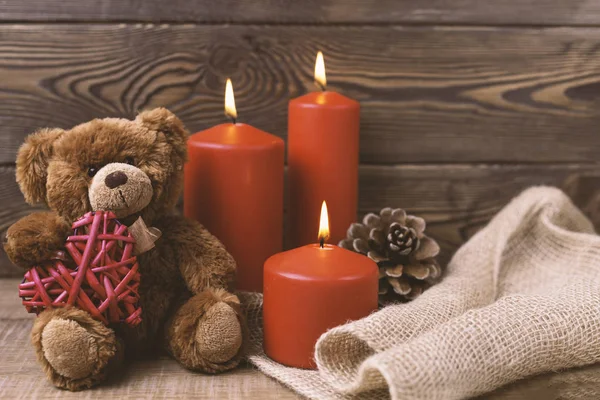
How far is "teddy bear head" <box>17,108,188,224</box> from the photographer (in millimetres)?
779

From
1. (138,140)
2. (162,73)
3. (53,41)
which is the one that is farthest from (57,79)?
(138,140)

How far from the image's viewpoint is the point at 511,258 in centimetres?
105

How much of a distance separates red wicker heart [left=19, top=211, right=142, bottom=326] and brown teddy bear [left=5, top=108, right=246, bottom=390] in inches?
0.5

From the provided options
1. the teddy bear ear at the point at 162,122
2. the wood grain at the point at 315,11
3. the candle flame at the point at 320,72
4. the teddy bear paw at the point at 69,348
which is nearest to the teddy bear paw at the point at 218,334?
the teddy bear paw at the point at 69,348

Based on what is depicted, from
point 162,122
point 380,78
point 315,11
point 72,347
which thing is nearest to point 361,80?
point 380,78

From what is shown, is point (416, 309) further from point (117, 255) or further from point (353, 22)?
point (353, 22)

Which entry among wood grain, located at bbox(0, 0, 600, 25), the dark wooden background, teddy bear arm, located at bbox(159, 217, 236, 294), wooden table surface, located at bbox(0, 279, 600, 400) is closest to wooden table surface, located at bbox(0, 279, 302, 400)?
wooden table surface, located at bbox(0, 279, 600, 400)

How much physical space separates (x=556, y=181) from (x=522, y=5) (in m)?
0.30

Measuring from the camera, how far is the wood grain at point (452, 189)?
1.17 meters

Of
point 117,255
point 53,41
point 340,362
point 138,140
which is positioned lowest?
point 340,362

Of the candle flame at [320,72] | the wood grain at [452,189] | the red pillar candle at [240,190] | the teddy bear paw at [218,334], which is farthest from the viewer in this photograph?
the wood grain at [452,189]

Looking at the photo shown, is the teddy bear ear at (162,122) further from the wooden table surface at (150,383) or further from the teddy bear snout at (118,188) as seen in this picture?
the wooden table surface at (150,383)

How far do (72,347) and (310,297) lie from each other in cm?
26

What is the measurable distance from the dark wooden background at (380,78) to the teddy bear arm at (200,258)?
11.6 inches
